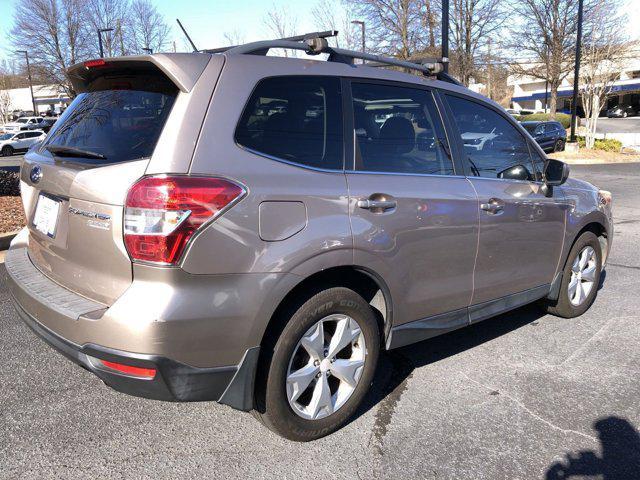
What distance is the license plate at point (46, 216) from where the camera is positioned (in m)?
2.77

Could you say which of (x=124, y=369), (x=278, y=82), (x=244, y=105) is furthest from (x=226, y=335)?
(x=278, y=82)

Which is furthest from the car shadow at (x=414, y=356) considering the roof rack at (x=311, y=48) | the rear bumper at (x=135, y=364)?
the roof rack at (x=311, y=48)

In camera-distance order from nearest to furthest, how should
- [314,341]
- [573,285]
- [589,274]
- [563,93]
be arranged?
[314,341]
[573,285]
[589,274]
[563,93]

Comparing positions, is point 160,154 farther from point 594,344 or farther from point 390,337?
point 594,344

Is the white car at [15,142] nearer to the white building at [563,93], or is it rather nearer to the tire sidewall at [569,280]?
the tire sidewall at [569,280]

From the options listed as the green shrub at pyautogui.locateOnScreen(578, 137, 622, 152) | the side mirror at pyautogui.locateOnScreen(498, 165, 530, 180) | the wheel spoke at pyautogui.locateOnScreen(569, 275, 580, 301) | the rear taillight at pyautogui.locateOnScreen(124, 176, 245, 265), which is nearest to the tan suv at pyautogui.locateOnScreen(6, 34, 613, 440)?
the rear taillight at pyautogui.locateOnScreen(124, 176, 245, 265)

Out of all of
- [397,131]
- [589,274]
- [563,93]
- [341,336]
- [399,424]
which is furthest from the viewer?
[563,93]

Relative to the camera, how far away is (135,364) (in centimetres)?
227

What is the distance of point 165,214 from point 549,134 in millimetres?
24358

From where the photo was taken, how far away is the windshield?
8.07 ft

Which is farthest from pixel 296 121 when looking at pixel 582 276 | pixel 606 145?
pixel 606 145

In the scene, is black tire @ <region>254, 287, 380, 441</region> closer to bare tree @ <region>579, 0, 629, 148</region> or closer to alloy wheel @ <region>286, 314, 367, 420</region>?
alloy wheel @ <region>286, 314, 367, 420</region>

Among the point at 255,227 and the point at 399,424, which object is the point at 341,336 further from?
the point at 255,227

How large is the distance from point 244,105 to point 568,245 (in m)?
3.02
